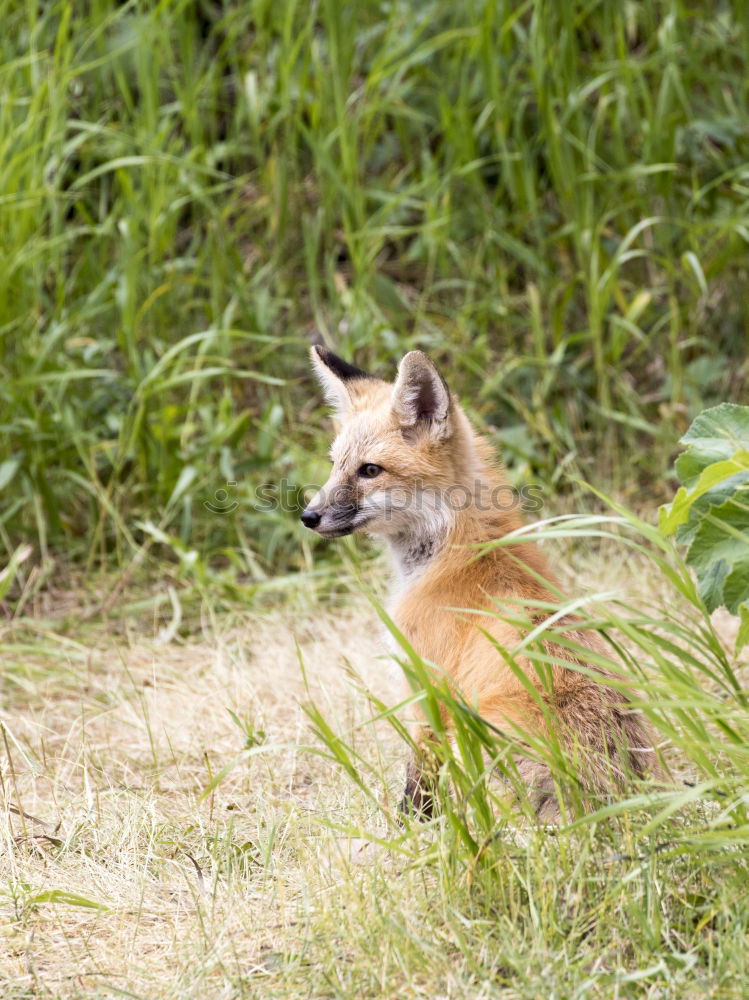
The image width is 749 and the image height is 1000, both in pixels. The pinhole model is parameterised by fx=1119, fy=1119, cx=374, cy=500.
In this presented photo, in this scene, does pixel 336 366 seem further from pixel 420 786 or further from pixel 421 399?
pixel 420 786

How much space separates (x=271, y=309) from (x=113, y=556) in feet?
5.27

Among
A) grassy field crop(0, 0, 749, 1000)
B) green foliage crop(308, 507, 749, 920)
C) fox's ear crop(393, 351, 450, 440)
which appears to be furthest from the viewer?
grassy field crop(0, 0, 749, 1000)

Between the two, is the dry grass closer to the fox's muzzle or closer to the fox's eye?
the fox's muzzle

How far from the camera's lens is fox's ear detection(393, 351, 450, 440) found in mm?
3617

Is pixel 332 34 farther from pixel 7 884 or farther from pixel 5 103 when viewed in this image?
pixel 7 884

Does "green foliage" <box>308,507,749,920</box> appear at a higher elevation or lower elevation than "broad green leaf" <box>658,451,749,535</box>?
lower

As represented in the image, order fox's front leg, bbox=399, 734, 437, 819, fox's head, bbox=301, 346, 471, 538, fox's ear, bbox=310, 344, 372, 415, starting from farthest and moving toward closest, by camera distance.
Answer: fox's ear, bbox=310, 344, 372, 415 < fox's head, bbox=301, 346, 471, 538 < fox's front leg, bbox=399, 734, 437, 819

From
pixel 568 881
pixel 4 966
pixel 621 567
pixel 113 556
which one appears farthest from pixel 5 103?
pixel 568 881

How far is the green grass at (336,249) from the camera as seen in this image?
5.49 m

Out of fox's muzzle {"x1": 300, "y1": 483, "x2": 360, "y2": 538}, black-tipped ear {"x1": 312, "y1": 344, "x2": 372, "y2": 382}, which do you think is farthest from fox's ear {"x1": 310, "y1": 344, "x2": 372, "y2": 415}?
fox's muzzle {"x1": 300, "y1": 483, "x2": 360, "y2": 538}

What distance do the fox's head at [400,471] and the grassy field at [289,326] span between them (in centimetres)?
61

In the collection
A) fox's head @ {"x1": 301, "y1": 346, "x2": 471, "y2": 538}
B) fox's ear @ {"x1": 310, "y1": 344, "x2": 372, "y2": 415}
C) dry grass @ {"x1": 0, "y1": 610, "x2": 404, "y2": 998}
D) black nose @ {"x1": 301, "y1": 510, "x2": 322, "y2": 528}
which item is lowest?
dry grass @ {"x1": 0, "y1": 610, "x2": 404, "y2": 998}

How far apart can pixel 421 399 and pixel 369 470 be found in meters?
0.30

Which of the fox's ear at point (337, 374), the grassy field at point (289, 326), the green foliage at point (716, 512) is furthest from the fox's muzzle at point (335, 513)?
the green foliage at point (716, 512)
